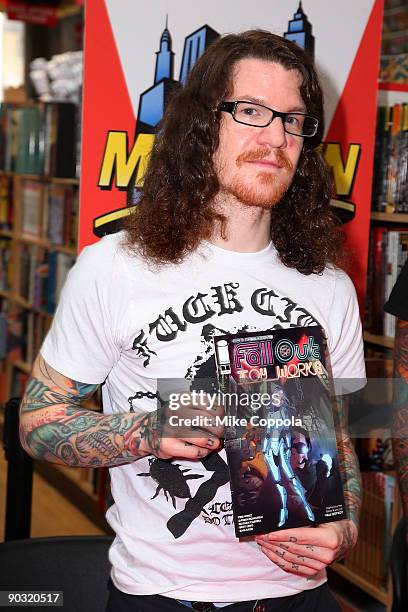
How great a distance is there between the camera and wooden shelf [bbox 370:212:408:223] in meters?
2.77

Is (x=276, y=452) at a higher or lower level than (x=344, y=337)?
lower

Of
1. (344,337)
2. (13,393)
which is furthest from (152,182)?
(13,393)

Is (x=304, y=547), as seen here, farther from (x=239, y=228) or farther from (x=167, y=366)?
(x=239, y=228)

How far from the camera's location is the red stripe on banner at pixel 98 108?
5.89 feet

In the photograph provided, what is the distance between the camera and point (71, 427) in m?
1.30

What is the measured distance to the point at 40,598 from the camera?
1.57 m

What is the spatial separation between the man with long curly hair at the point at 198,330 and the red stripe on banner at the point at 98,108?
1.24ft

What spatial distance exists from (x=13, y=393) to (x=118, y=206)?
351 cm

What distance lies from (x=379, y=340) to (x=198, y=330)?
5.53ft

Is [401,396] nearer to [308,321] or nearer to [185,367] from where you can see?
[308,321]

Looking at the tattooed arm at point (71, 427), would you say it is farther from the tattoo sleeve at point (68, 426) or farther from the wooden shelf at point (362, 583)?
the wooden shelf at point (362, 583)

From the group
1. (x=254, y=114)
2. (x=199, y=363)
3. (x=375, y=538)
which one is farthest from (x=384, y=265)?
(x=199, y=363)

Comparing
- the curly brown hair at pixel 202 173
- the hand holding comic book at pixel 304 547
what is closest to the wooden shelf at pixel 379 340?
the curly brown hair at pixel 202 173

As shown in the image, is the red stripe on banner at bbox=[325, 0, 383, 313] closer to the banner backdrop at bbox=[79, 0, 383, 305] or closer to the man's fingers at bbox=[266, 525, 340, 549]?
the banner backdrop at bbox=[79, 0, 383, 305]
